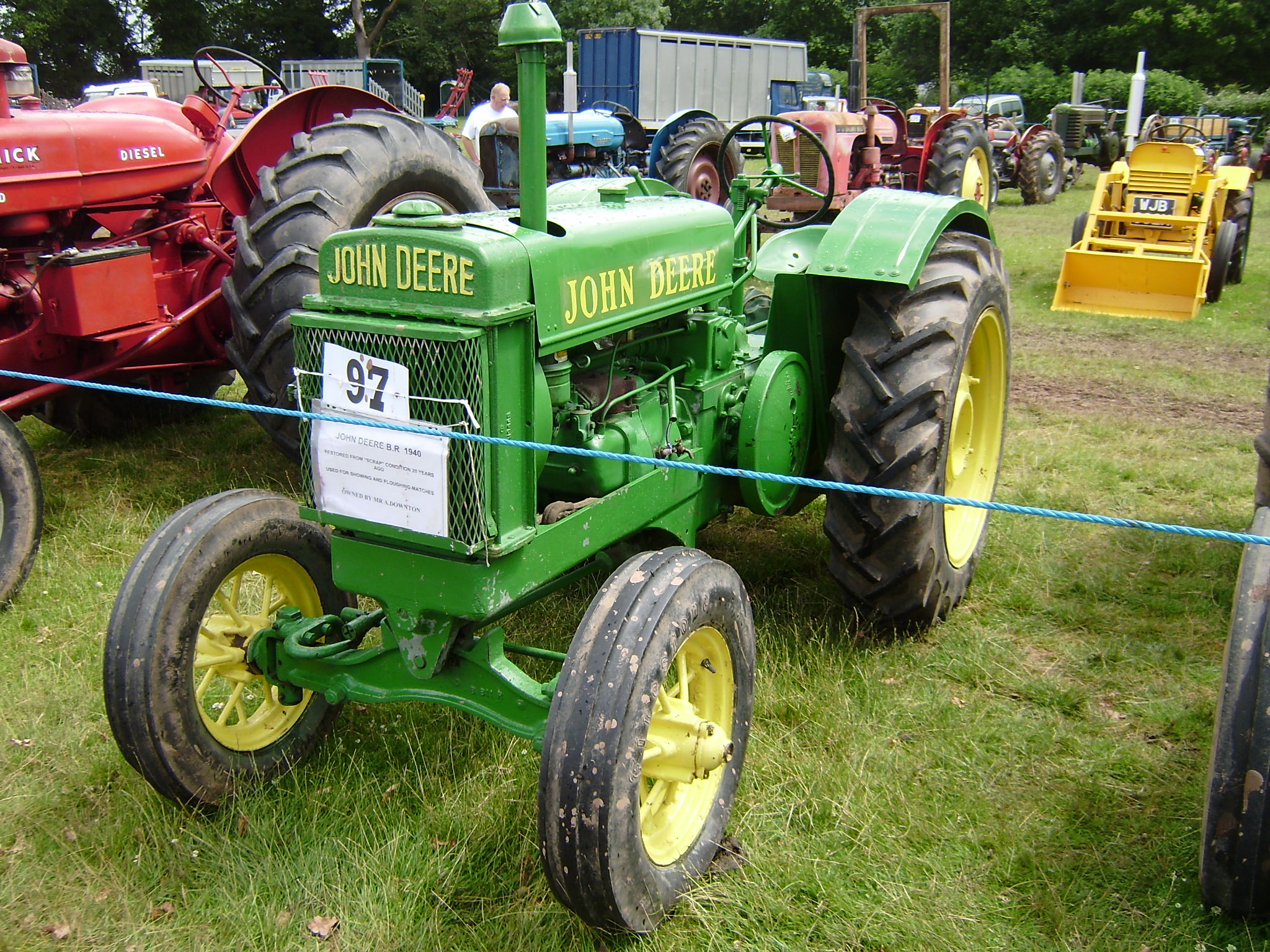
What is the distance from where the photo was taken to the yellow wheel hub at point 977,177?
1211cm

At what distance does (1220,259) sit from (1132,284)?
3.14 ft

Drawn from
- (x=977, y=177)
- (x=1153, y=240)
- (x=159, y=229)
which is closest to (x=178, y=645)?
(x=159, y=229)

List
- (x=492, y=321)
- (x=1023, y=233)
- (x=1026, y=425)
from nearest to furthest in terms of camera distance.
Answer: (x=492, y=321) < (x=1026, y=425) < (x=1023, y=233)

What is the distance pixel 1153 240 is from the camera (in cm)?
897

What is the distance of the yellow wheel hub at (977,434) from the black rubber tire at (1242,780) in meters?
1.54

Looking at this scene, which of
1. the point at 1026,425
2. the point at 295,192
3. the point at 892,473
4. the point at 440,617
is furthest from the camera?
the point at 1026,425

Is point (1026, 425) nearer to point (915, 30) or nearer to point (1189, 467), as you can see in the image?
point (1189, 467)

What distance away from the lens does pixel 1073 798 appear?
2.83 metres

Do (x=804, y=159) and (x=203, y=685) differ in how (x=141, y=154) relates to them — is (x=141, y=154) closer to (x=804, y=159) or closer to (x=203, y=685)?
(x=203, y=685)

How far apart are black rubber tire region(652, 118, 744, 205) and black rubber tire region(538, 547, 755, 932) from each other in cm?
885

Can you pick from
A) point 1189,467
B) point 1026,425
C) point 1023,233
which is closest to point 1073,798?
point 1189,467

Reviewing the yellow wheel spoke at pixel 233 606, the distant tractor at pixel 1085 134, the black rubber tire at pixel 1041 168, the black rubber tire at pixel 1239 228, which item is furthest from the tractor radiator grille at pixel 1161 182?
the distant tractor at pixel 1085 134

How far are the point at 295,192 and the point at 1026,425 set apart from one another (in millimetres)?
3961

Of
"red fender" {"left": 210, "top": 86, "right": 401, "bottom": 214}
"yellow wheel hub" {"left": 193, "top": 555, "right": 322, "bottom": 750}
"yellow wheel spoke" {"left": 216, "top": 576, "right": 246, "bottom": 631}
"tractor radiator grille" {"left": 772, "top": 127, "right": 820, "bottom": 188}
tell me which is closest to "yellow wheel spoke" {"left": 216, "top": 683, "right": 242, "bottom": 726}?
"yellow wheel hub" {"left": 193, "top": 555, "right": 322, "bottom": 750}
